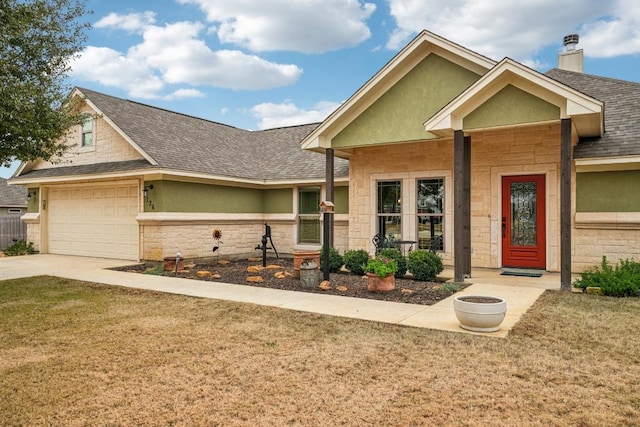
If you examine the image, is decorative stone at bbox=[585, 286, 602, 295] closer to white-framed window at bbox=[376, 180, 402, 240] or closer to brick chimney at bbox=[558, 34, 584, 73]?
white-framed window at bbox=[376, 180, 402, 240]

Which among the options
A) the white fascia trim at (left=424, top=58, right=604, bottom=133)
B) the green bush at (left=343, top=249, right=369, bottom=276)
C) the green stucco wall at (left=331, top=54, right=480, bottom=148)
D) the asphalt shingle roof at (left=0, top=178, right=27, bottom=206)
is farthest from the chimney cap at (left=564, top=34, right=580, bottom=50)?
the asphalt shingle roof at (left=0, top=178, right=27, bottom=206)

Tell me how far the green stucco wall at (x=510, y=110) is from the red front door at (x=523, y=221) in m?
2.59

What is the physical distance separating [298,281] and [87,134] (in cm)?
1049

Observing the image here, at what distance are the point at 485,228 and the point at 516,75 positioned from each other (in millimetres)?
4274

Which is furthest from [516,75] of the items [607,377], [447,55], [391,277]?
[607,377]

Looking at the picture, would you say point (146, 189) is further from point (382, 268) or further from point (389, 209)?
point (382, 268)

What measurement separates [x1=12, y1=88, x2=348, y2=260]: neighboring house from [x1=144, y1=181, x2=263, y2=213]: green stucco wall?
34 mm

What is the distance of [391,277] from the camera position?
357 inches

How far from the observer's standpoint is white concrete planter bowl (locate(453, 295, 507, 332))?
5.83m

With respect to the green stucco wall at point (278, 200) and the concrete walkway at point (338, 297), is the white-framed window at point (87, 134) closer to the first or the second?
the concrete walkway at point (338, 297)

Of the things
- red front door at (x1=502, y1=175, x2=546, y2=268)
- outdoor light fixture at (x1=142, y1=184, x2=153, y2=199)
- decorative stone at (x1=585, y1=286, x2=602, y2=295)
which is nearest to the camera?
decorative stone at (x1=585, y1=286, x2=602, y2=295)

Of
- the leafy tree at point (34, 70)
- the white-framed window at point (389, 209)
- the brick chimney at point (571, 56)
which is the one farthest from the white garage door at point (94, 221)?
the brick chimney at point (571, 56)

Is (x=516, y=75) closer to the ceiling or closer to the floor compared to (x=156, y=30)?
closer to the floor

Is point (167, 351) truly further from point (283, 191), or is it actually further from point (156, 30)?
point (156, 30)
